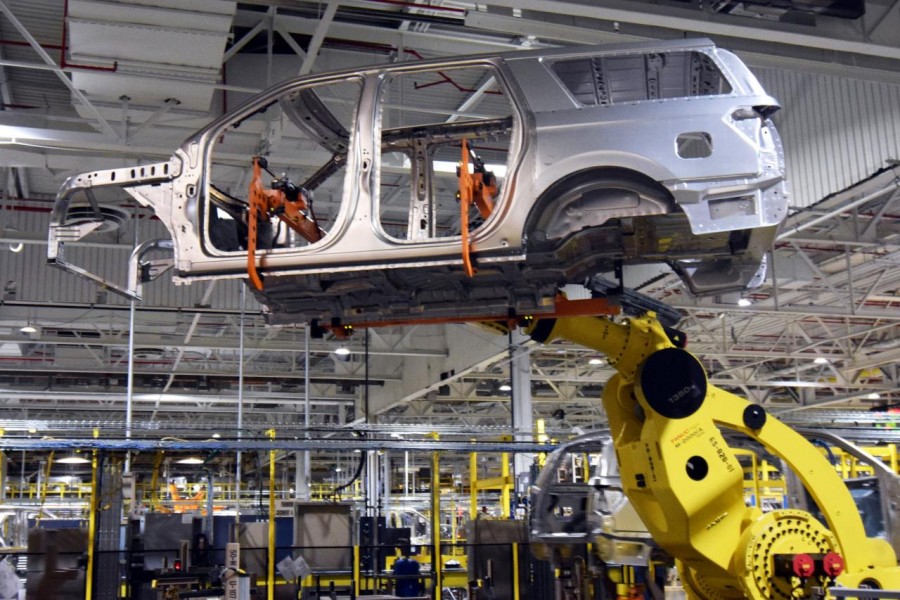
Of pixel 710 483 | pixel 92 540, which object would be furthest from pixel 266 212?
pixel 92 540

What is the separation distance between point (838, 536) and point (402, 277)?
313 centimetres

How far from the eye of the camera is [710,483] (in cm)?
581

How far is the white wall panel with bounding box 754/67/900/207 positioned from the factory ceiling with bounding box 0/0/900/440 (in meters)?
0.02

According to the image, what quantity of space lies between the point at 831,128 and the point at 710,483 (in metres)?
6.81

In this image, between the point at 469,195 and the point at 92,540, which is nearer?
the point at 469,195

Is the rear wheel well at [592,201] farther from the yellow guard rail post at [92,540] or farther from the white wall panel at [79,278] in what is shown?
the white wall panel at [79,278]

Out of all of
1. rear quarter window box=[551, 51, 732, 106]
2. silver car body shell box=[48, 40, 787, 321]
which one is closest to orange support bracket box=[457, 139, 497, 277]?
silver car body shell box=[48, 40, 787, 321]

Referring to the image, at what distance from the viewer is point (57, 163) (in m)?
11.6

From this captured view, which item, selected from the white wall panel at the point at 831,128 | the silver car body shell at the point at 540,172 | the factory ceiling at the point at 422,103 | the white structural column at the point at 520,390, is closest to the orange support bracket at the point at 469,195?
the silver car body shell at the point at 540,172

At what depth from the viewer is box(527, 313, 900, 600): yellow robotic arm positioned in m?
5.76

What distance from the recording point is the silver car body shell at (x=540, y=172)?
15.4 ft

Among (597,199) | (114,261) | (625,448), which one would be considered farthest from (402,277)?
(114,261)

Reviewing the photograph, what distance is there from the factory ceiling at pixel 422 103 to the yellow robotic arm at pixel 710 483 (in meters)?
1.14

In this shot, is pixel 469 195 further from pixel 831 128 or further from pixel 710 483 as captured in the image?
pixel 831 128
